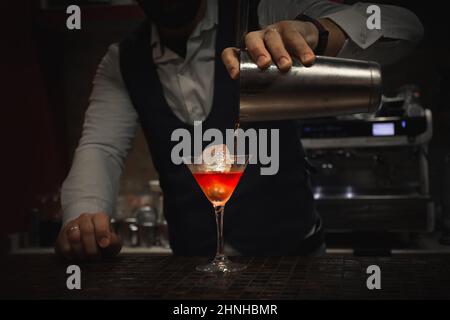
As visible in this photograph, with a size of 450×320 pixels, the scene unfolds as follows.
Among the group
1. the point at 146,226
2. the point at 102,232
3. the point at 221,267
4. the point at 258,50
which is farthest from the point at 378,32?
the point at 146,226

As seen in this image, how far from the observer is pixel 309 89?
41.8 inches

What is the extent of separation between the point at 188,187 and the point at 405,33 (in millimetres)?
804

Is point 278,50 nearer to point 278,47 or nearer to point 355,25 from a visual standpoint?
point 278,47

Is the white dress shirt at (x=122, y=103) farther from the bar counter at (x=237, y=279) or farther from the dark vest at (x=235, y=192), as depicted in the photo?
the bar counter at (x=237, y=279)

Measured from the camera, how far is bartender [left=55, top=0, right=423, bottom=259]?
1.63 meters

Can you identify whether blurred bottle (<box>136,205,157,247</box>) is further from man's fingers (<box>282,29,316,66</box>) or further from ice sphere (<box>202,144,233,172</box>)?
man's fingers (<box>282,29,316,66</box>)

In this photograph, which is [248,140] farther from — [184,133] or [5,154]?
[5,154]

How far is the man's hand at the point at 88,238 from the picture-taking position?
120 centimetres

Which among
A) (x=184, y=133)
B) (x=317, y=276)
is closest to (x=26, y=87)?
(x=184, y=133)

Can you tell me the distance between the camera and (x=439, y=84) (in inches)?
109

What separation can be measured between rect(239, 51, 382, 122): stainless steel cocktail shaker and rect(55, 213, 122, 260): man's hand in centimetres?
42

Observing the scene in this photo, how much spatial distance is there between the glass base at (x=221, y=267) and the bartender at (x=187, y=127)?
536 mm

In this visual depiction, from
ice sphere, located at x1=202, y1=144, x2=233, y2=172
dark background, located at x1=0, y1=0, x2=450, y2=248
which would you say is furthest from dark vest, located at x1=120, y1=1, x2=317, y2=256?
dark background, located at x1=0, y1=0, x2=450, y2=248
